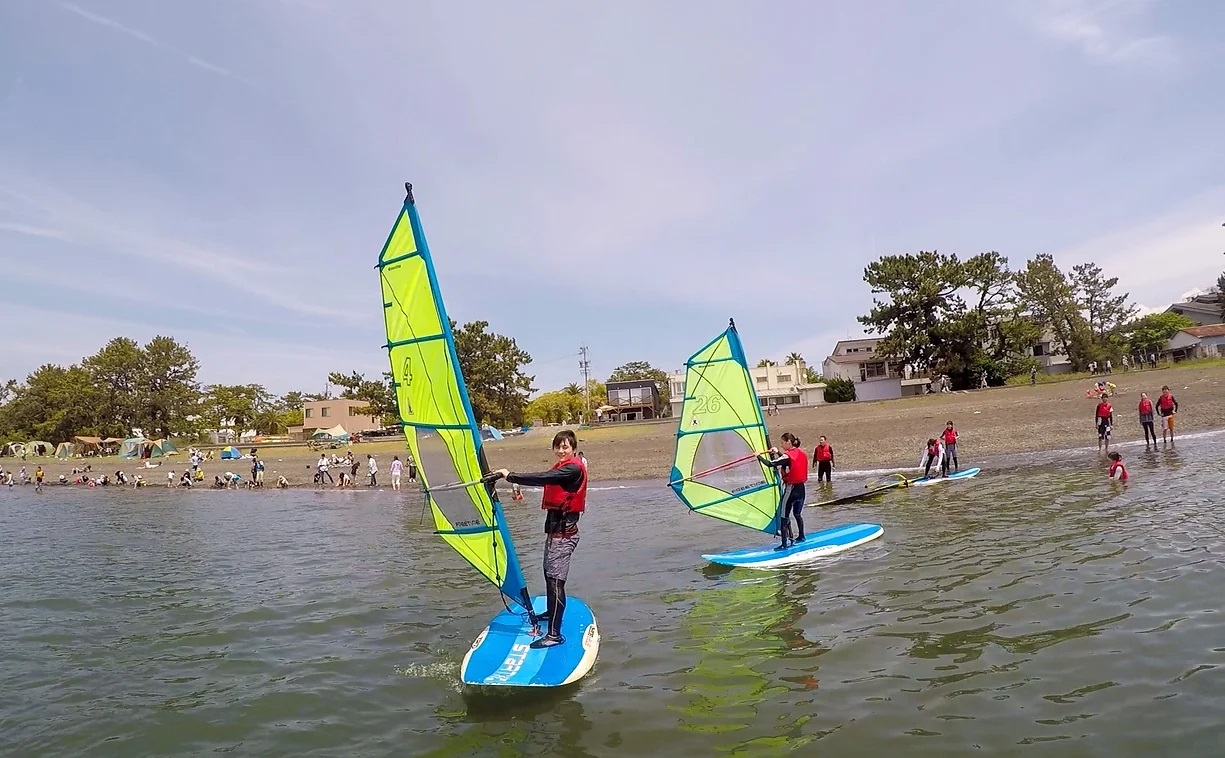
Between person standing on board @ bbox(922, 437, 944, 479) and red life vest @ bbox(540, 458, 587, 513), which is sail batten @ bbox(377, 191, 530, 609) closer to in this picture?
red life vest @ bbox(540, 458, 587, 513)

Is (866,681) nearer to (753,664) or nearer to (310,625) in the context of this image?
(753,664)

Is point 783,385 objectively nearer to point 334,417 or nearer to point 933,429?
point 933,429

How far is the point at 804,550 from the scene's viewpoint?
12117mm

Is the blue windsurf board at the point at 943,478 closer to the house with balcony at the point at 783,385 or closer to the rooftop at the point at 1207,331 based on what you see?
the rooftop at the point at 1207,331

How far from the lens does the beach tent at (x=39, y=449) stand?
88625mm

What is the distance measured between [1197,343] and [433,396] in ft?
254

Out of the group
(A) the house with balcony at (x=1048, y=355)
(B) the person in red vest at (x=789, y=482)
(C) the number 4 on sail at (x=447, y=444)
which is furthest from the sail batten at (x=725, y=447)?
(A) the house with balcony at (x=1048, y=355)

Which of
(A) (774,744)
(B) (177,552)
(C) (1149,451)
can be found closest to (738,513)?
(A) (774,744)

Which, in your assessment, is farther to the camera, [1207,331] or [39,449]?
[39,449]

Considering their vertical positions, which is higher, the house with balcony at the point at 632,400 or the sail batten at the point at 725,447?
the house with balcony at the point at 632,400

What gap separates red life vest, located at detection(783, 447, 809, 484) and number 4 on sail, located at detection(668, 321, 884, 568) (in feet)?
1.09

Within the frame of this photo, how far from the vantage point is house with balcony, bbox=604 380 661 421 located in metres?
91.1

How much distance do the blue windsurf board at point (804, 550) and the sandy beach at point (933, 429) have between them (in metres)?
13.9

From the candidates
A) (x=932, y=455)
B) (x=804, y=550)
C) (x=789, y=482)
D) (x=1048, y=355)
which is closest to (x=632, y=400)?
(x=1048, y=355)
